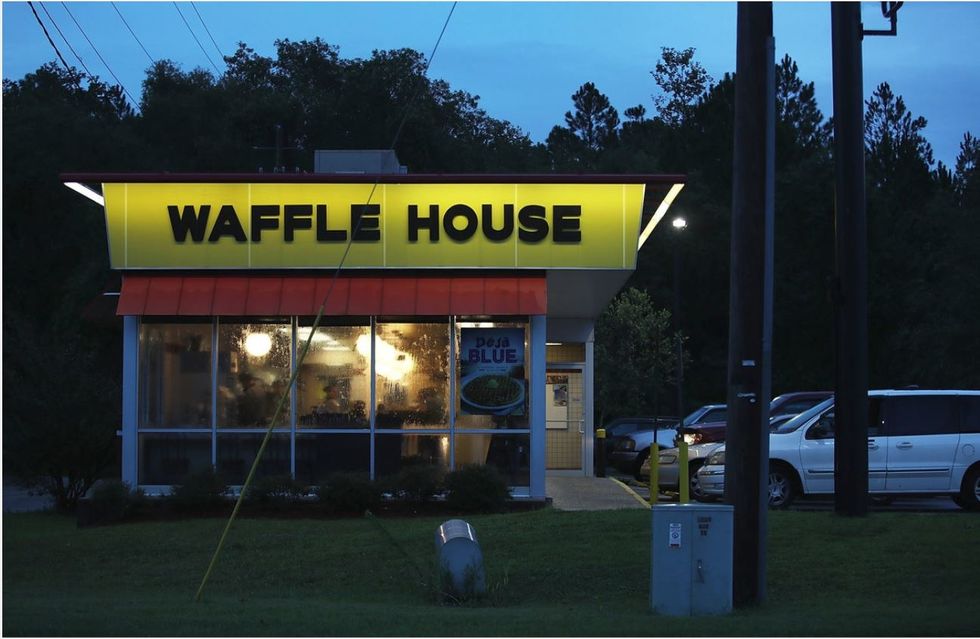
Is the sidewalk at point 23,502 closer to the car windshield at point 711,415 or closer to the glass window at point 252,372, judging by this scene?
the glass window at point 252,372

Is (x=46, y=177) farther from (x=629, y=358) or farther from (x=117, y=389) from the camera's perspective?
(x=117, y=389)

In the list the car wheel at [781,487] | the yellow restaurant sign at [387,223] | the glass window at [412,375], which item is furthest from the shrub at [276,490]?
the car wheel at [781,487]

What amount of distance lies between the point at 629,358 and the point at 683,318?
536 inches

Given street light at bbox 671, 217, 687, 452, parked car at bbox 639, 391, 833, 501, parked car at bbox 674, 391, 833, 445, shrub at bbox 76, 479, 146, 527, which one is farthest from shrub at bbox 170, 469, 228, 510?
street light at bbox 671, 217, 687, 452

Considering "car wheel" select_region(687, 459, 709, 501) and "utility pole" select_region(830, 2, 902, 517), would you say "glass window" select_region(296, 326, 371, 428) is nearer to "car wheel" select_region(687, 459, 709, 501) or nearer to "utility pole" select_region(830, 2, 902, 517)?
"car wheel" select_region(687, 459, 709, 501)

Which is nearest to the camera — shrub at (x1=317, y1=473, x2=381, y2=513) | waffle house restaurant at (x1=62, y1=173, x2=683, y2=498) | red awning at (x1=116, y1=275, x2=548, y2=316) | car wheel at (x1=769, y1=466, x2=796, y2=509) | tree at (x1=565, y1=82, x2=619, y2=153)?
shrub at (x1=317, y1=473, x2=381, y2=513)

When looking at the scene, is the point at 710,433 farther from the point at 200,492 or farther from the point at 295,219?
the point at 200,492

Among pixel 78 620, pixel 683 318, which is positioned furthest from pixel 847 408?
pixel 683 318

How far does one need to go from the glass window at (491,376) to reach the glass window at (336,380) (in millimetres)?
1521

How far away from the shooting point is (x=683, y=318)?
58719mm

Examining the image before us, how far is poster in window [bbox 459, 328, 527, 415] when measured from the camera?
62.6ft

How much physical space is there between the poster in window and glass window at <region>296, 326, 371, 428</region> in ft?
5.14

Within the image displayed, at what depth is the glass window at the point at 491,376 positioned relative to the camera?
1909 cm

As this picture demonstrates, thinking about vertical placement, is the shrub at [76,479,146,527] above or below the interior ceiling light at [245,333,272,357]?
below
